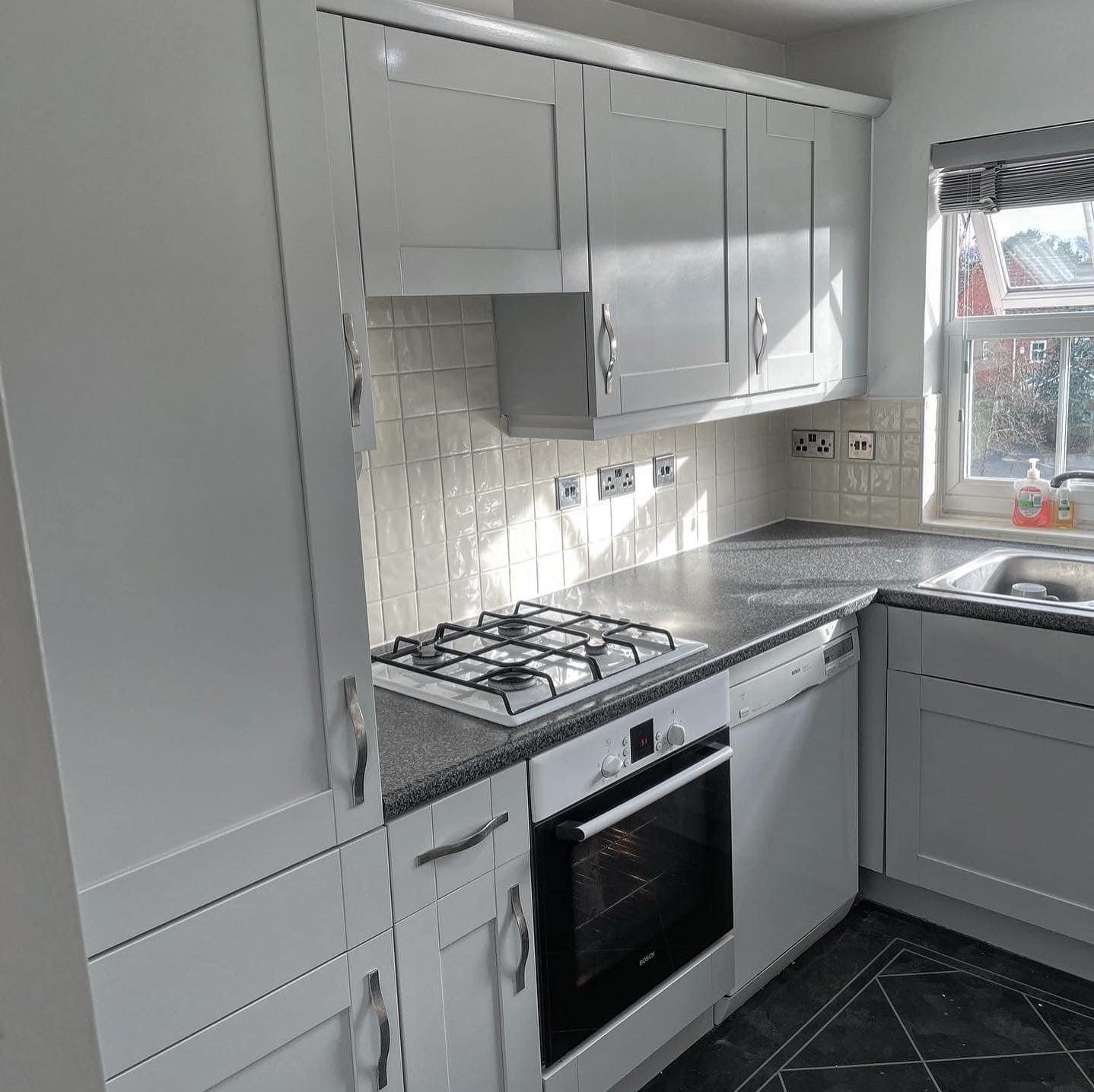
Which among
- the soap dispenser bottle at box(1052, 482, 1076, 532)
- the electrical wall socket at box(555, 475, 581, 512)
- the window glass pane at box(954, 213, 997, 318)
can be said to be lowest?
the soap dispenser bottle at box(1052, 482, 1076, 532)

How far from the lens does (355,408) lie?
1761 mm

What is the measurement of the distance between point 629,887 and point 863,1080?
27.9 inches

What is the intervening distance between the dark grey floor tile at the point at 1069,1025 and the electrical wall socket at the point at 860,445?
156 cm

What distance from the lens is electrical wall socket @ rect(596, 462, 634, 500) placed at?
2760 millimetres

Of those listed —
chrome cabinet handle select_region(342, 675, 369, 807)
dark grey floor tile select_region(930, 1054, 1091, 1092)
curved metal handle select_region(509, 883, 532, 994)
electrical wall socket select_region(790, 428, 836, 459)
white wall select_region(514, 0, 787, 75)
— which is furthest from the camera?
electrical wall socket select_region(790, 428, 836, 459)

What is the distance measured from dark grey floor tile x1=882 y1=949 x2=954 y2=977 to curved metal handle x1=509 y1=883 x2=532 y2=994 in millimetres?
1171

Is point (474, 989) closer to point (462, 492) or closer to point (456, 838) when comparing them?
point (456, 838)

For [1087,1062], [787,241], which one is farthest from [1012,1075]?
[787,241]

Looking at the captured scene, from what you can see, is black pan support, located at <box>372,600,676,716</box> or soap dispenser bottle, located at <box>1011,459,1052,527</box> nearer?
black pan support, located at <box>372,600,676,716</box>

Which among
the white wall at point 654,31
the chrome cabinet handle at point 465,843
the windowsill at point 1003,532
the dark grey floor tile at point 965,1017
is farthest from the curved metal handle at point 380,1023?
the windowsill at point 1003,532

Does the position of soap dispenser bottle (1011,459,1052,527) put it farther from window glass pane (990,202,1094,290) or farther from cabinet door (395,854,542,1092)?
cabinet door (395,854,542,1092)

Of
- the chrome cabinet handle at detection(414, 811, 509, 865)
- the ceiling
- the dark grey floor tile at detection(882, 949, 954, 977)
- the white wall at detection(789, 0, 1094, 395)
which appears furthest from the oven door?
the ceiling

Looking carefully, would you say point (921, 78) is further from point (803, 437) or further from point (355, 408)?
point (355, 408)

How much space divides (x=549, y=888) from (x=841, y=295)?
6.29 feet
